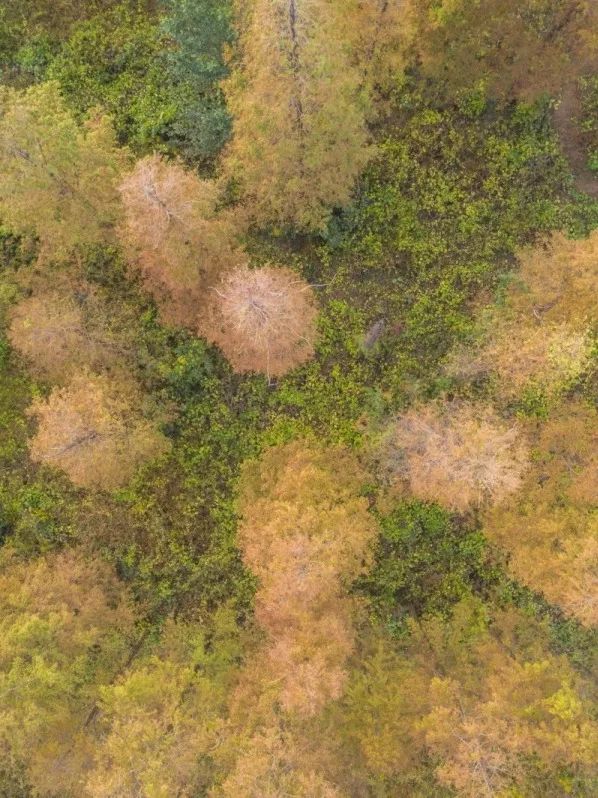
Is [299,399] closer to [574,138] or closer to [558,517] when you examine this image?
[558,517]

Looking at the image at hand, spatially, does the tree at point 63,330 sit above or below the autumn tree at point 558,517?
above

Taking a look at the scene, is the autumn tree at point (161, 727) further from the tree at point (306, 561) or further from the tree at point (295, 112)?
the tree at point (295, 112)

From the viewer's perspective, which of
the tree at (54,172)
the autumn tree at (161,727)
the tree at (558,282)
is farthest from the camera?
the tree at (558,282)

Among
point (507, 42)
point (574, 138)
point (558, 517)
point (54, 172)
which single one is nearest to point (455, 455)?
point (558, 517)

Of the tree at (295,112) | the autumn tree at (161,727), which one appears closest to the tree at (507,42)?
the tree at (295,112)

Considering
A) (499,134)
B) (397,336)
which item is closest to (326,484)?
(397,336)

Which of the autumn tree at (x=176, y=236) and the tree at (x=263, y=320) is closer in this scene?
the autumn tree at (x=176, y=236)

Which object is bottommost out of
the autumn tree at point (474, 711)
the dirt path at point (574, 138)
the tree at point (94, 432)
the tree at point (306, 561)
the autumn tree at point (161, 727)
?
the autumn tree at point (474, 711)
